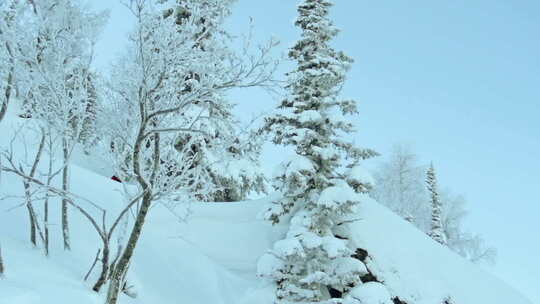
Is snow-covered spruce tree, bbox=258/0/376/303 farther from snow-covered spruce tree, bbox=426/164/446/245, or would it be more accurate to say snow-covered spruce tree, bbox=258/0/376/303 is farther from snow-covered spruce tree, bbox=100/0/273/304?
snow-covered spruce tree, bbox=426/164/446/245

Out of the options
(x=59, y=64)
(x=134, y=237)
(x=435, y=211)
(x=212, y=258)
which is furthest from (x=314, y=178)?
(x=435, y=211)

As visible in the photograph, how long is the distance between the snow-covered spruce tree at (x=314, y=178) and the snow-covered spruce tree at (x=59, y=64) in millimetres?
4701

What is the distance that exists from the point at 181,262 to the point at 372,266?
17.6ft

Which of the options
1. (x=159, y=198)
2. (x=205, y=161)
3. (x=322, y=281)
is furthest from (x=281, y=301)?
(x=205, y=161)

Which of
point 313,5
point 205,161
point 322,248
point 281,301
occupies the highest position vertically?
point 313,5

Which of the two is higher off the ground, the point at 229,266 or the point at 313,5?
the point at 313,5

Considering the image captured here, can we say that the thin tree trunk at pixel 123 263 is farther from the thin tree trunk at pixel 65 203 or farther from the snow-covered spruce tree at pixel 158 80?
the thin tree trunk at pixel 65 203

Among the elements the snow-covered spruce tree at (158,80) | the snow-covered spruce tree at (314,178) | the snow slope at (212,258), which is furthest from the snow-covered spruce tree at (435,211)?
the snow-covered spruce tree at (158,80)

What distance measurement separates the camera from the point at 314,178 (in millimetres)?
10641

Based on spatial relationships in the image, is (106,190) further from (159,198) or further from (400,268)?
(400,268)

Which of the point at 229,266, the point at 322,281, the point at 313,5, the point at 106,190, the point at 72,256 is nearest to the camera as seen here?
the point at 72,256

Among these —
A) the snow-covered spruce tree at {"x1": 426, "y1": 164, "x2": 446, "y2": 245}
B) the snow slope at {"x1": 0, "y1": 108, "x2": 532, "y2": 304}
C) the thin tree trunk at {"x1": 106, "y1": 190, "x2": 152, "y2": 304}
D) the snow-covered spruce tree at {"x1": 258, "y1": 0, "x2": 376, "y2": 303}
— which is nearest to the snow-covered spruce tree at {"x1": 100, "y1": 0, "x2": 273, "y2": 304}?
the thin tree trunk at {"x1": 106, "y1": 190, "x2": 152, "y2": 304}

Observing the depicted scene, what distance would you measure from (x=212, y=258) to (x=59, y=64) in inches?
278

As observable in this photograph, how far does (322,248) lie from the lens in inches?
387
